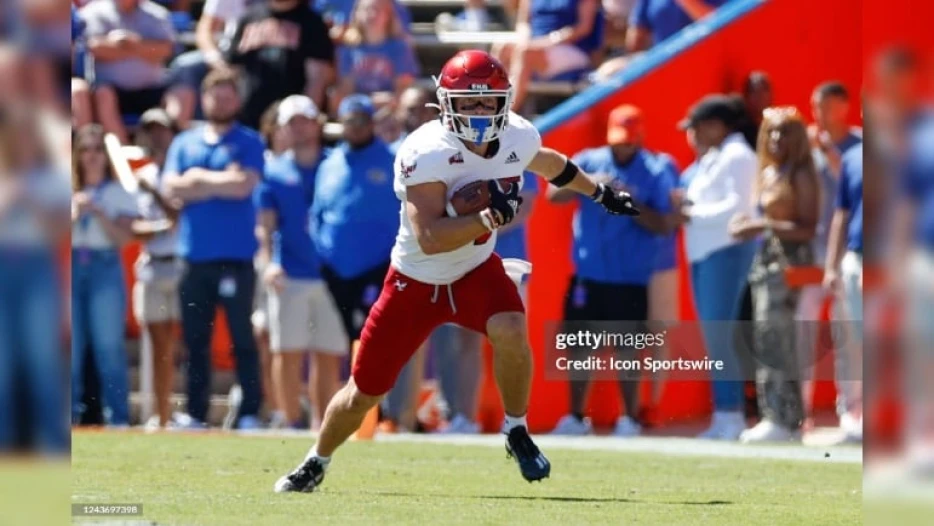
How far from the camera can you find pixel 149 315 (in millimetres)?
12984

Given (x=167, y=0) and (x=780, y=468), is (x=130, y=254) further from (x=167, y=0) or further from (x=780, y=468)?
(x=780, y=468)

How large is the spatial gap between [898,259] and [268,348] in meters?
8.73

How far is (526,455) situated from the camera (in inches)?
332

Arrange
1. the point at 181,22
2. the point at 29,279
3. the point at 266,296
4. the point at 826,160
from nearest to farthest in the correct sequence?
the point at 29,279
the point at 826,160
the point at 266,296
the point at 181,22

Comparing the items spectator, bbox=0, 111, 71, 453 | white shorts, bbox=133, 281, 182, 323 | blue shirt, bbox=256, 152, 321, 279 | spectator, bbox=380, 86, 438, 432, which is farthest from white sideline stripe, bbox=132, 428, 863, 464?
spectator, bbox=0, 111, 71, 453

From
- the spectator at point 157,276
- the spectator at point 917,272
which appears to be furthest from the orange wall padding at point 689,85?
the spectator at point 917,272

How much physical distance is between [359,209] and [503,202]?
4326 mm

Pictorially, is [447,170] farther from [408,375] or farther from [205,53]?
[205,53]

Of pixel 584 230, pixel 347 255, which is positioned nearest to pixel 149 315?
pixel 347 255

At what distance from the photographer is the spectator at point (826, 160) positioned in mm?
11984

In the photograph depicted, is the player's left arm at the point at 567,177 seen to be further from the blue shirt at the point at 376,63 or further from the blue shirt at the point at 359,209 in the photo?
the blue shirt at the point at 376,63

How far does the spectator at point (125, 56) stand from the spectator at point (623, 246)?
361cm

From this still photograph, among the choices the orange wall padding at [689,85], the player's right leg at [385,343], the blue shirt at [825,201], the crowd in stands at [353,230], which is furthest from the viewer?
the orange wall padding at [689,85]

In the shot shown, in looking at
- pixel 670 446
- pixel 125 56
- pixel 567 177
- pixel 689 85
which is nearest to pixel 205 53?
pixel 125 56
